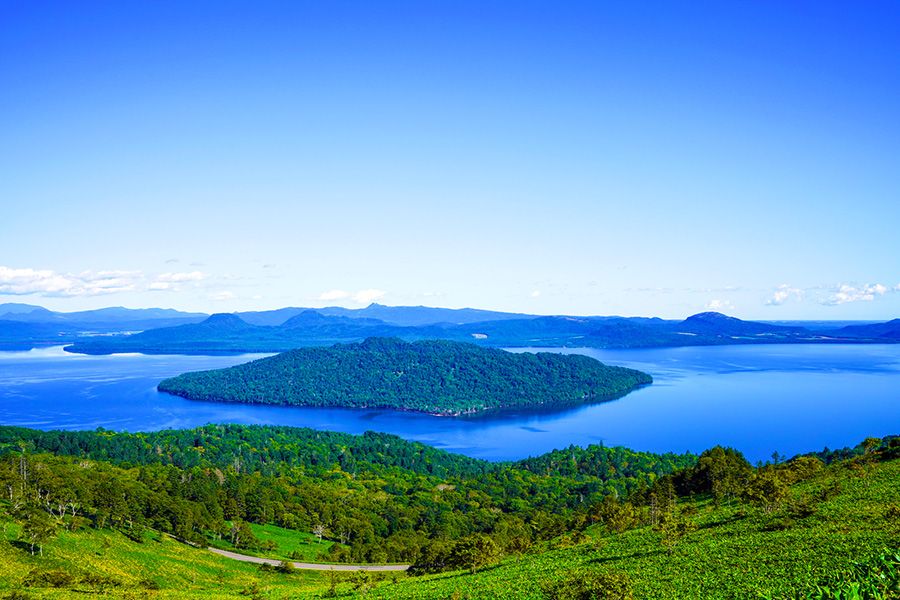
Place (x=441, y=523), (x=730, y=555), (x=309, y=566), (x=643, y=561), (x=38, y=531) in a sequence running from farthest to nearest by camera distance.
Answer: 1. (x=441, y=523)
2. (x=309, y=566)
3. (x=38, y=531)
4. (x=643, y=561)
5. (x=730, y=555)

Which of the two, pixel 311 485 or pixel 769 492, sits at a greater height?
pixel 769 492

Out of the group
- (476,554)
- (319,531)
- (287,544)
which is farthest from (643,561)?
(319,531)

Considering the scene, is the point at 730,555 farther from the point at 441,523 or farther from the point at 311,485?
the point at 311,485

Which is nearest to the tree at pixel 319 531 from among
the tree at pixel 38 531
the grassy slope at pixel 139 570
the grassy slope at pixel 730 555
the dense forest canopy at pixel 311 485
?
the dense forest canopy at pixel 311 485

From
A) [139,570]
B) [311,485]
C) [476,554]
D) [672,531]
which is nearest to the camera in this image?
[672,531]

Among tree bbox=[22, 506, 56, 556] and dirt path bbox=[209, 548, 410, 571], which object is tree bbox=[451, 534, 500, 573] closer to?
dirt path bbox=[209, 548, 410, 571]

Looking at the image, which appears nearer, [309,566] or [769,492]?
[769,492]

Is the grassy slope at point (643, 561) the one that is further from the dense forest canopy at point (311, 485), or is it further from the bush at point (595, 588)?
the dense forest canopy at point (311, 485)

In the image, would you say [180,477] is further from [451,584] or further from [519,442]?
[519,442]

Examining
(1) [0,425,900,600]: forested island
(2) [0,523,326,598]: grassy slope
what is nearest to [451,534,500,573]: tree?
(1) [0,425,900,600]: forested island
